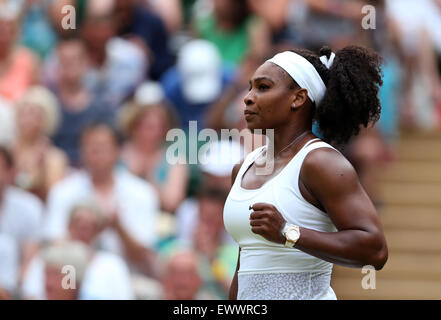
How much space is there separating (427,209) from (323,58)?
4508 mm

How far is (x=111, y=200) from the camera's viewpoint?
691cm

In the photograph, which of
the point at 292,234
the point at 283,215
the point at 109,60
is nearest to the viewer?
the point at 292,234

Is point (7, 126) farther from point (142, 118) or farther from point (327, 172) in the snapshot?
point (327, 172)

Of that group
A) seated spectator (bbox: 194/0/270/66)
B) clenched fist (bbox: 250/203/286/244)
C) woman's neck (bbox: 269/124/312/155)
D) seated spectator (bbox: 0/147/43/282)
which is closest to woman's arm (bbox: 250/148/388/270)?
clenched fist (bbox: 250/203/286/244)

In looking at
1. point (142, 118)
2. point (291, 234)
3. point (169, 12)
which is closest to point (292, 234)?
point (291, 234)

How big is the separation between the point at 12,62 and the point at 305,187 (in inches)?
193

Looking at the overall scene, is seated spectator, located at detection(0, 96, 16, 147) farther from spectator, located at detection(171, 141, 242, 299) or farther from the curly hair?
the curly hair

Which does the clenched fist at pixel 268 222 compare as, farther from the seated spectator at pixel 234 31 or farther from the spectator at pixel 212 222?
the seated spectator at pixel 234 31

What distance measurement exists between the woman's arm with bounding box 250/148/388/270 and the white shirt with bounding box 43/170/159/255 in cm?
363

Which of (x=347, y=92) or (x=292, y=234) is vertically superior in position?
(x=347, y=92)

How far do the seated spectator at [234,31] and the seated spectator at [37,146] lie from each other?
148 cm

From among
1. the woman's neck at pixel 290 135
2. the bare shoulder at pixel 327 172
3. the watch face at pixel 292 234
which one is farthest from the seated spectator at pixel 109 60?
the watch face at pixel 292 234

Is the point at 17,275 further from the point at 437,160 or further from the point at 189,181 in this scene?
the point at 437,160

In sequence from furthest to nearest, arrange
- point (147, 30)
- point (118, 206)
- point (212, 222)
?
point (147, 30), point (118, 206), point (212, 222)
